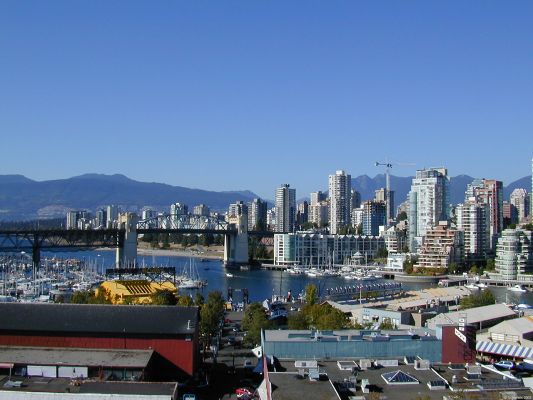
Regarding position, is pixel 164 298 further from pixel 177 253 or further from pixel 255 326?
pixel 177 253

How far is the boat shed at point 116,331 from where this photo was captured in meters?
9.00

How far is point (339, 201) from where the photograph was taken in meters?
59.2

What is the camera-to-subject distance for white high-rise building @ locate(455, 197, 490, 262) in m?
35.9

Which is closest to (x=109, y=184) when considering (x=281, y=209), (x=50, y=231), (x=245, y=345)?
(x=281, y=209)

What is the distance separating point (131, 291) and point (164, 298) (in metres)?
1.39

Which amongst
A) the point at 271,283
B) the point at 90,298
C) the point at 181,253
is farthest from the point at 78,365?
the point at 181,253

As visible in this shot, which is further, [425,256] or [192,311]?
[425,256]

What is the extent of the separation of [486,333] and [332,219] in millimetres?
46663

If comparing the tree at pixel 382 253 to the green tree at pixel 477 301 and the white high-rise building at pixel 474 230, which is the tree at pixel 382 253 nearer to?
the white high-rise building at pixel 474 230

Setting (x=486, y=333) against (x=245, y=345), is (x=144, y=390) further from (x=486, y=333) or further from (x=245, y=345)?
(x=486, y=333)

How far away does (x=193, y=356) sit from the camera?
358 inches

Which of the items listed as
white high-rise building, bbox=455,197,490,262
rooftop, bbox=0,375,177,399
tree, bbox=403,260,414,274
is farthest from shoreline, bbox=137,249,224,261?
rooftop, bbox=0,375,177,399

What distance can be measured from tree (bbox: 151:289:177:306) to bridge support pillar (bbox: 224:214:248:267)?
24048 mm

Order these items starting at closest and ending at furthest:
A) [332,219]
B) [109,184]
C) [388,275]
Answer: [388,275]
[332,219]
[109,184]
